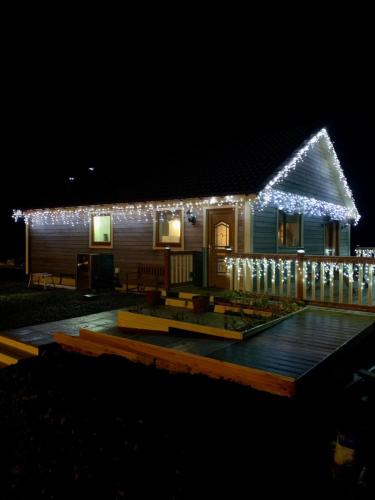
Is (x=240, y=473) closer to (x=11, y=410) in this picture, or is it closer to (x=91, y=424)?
(x=91, y=424)

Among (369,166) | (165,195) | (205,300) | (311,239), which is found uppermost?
(369,166)

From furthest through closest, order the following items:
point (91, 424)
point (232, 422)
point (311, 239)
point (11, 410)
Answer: point (311, 239) → point (11, 410) → point (91, 424) → point (232, 422)

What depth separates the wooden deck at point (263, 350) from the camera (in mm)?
4297

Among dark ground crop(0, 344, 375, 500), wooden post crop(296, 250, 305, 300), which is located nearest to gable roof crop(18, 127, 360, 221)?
wooden post crop(296, 250, 305, 300)

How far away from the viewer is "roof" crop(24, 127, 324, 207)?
10.6 metres

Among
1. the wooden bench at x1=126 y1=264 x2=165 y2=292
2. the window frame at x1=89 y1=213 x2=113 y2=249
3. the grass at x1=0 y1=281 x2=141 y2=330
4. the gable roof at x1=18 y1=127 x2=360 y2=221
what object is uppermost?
the gable roof at x1=18 y1=127 x2=360 y2=221

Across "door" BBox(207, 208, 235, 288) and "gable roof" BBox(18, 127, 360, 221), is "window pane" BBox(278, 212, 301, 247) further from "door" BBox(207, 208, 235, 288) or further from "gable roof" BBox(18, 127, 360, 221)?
"door" BBox(207, 208, 235, 288)

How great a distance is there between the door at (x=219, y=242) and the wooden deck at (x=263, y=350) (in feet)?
12.6

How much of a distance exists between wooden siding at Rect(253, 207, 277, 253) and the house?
0.09 ft

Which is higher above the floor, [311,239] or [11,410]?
[311,239]

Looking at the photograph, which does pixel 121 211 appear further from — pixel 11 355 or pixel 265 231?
pixel 11 355

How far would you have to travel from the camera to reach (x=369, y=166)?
1288 inches

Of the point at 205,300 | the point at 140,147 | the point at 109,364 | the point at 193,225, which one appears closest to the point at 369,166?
the point at 140,147

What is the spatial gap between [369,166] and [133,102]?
20905 mm
